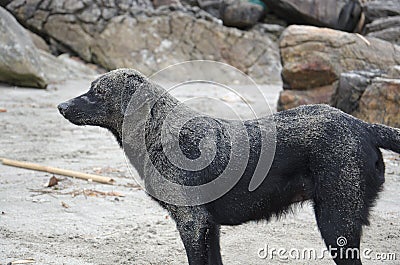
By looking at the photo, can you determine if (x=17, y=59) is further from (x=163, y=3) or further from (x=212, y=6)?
(x=212, y=6)

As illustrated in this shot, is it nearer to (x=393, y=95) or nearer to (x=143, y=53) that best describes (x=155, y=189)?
(x=393, y=95)

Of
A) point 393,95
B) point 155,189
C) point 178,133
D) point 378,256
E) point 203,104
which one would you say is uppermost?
point 178,133

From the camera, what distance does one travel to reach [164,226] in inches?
190

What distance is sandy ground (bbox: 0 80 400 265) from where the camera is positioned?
417 centimetres

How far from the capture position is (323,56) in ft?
30.6

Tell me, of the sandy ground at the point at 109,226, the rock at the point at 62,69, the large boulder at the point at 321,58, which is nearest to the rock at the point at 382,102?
the sandy ground at the point at 109,226

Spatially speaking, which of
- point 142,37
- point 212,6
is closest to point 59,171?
point 142,37

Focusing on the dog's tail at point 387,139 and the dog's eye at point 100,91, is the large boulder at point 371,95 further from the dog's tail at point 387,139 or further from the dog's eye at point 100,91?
the dog's eye at point 100,91

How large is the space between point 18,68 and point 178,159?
331 inches

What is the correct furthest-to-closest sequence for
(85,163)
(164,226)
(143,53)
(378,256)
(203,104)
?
1. (143,53)
2. (203,104)
3. (85,163)
4. (164,226)
5. (378,256)

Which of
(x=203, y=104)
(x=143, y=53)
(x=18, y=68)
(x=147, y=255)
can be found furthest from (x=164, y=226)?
(x=143, y=53)

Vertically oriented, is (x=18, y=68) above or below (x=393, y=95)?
below

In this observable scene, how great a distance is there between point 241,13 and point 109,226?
510 inches

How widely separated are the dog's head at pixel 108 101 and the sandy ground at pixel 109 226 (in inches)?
42.2
